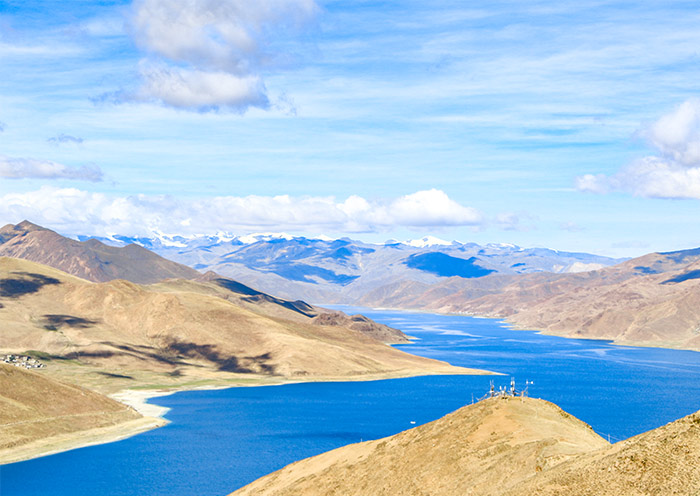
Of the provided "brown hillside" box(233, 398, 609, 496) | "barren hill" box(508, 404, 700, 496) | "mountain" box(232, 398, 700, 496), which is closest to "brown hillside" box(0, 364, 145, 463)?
"mountain" box(232, 398, 700, 496)

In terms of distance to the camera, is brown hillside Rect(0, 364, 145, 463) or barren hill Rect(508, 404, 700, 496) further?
brown hillside Rect(0, 364, 145, 463)

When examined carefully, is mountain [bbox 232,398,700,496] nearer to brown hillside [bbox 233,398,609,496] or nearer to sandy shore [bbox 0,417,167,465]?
brown hillside [bbox 233,398,609,496]

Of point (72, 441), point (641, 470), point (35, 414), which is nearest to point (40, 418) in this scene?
point (35, 414)

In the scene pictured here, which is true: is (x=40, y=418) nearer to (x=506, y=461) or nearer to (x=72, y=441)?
(x=72, y=441)

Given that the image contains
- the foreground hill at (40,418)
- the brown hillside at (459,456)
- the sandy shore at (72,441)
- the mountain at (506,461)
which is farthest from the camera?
the foreground hill at (40,418)

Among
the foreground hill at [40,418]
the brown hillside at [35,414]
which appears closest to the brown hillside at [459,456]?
the foreground hill at [40,418]

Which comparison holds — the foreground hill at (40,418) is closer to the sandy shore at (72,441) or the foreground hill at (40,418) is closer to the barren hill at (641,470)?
the sandy shore at (72,441)

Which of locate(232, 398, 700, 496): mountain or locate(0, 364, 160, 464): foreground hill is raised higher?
locate(232, 398, 700, 496): mountain
